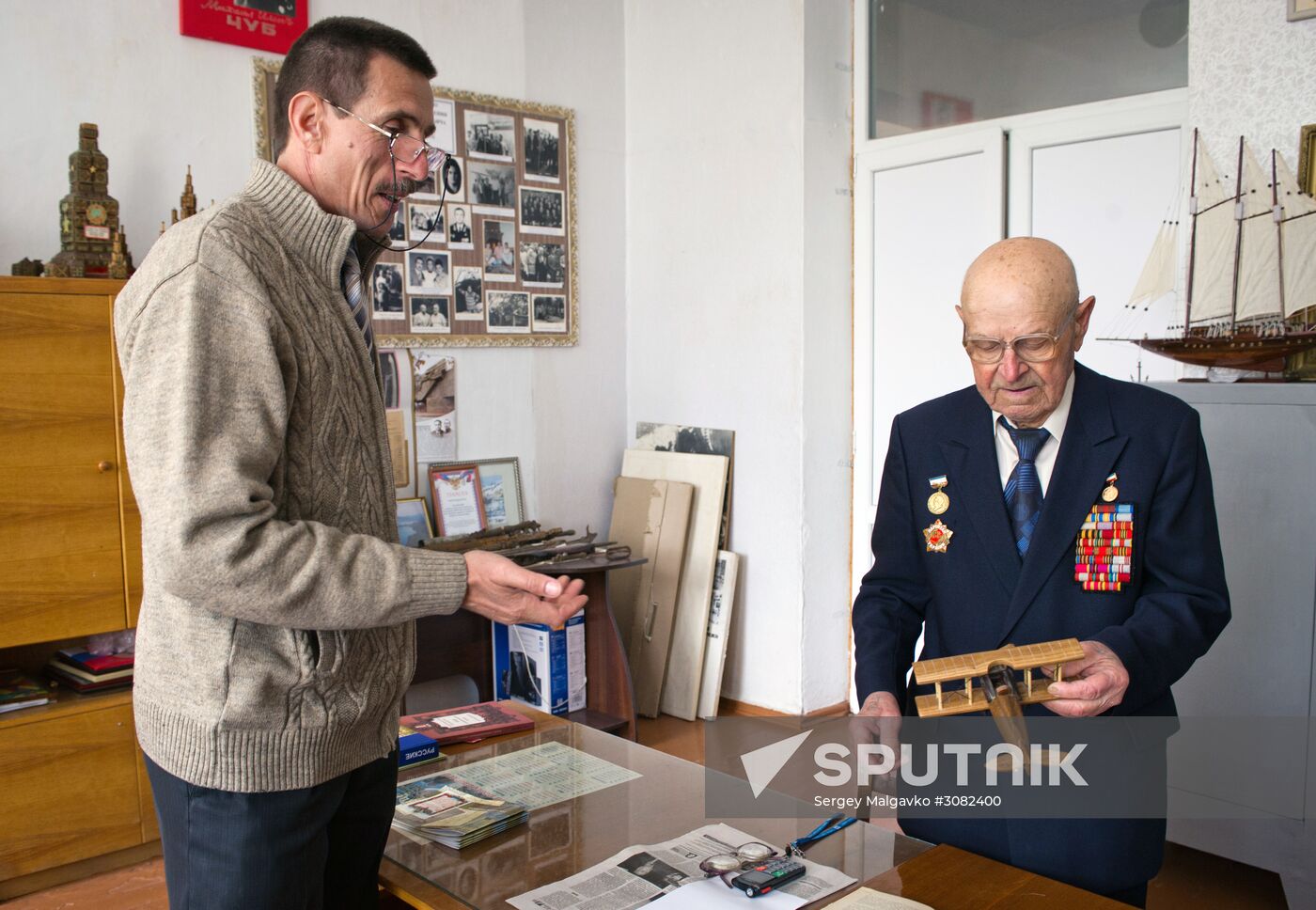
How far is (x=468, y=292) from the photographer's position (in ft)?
15.2

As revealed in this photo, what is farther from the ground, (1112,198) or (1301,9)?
(1301,9)

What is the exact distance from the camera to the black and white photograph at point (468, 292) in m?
4.61

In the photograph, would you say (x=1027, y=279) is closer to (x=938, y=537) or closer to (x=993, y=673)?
(x=938, y=537)

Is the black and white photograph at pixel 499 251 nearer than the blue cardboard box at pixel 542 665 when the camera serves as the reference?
No

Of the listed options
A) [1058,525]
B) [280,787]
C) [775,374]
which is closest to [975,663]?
[1058,525]

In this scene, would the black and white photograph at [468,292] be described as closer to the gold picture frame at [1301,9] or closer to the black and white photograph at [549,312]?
the black and white photograph at [549,312]

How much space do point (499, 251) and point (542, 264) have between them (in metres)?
0.24

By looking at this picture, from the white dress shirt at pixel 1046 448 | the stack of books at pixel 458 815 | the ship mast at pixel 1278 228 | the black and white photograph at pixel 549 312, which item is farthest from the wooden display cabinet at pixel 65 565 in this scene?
the ship mast at pixel 1278 228

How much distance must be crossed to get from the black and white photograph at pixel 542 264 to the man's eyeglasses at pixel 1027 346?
3305mm

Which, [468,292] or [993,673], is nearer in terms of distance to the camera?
[993,673]

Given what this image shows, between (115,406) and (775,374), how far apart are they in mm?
2596

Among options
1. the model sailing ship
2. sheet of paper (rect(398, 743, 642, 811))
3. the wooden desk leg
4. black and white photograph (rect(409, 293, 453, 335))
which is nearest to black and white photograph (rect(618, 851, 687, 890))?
sheet of paper (rect(398, 743, 642, 811))

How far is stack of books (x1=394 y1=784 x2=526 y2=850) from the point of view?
1.87 m

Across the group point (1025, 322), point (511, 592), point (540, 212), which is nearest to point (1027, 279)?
point (1025, 322)
